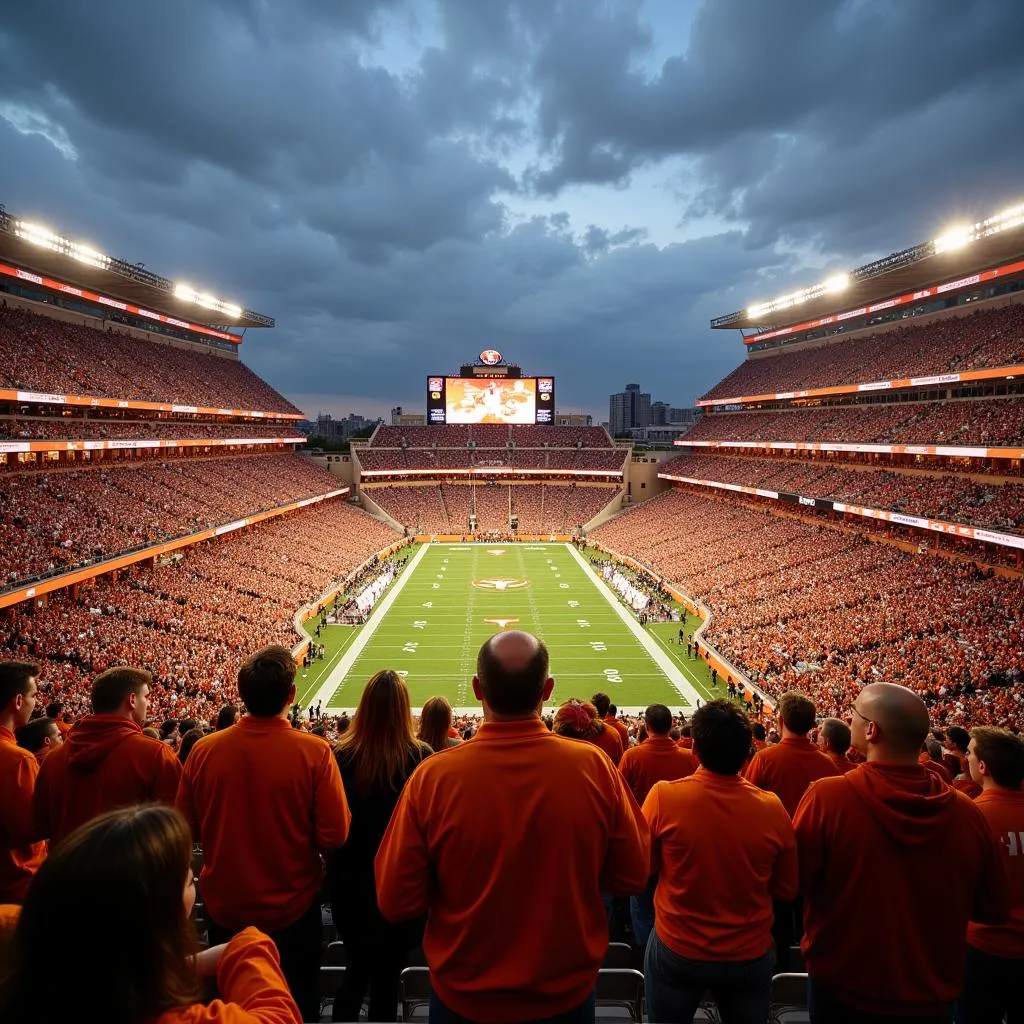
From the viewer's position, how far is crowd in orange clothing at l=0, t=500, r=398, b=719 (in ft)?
61.7

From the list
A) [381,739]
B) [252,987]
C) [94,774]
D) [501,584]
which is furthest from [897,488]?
[252,987]

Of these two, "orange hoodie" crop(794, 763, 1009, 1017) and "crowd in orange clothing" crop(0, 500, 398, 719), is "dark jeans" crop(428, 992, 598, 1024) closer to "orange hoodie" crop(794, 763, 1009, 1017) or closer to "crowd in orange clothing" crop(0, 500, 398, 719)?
"orange hoodie" crop(794, 763, 1009, 1017)

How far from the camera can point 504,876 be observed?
2.29 m

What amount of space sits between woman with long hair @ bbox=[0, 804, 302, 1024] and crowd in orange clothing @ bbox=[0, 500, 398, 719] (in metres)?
17.2

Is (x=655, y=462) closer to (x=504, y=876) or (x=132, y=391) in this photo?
(x=132, y=391)

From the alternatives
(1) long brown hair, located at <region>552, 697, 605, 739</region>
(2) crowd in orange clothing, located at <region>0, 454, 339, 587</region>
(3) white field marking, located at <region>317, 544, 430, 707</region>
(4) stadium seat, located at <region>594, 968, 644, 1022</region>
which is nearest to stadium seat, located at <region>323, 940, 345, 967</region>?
(4) stadium seat, located at <region>594, 968, 644, 1022</region>

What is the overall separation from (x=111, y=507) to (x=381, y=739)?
30.4 metres

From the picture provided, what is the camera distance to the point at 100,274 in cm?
3869

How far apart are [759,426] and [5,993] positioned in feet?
189

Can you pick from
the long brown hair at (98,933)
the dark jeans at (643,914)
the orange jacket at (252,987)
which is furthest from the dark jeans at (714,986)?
the long brown hair at (98,933)

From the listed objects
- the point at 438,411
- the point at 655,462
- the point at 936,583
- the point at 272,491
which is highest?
the point at 438,411

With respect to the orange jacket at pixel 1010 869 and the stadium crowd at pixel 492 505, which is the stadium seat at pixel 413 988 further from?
the stadium crowd at pixel 492 505

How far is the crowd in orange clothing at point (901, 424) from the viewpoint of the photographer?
95.2 ft

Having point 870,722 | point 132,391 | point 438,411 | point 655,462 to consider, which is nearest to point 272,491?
point 132,391
